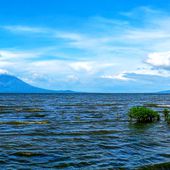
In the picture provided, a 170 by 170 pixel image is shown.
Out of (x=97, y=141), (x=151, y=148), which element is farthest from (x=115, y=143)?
(x=151, y=148)

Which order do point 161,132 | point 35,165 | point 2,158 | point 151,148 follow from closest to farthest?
point 35,165 → point 2,158 → point 151,148 → point 161,132

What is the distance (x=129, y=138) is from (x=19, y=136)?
10064 millimetres

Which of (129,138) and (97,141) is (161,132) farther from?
(97,141)

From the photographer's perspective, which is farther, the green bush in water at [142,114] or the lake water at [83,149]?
the green bush in water at [142,114]

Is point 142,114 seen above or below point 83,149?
above

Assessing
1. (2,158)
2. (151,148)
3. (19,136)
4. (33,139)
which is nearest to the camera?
(2,158)

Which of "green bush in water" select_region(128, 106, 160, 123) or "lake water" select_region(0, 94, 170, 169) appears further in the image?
"green bush in water" select_region(128, 106, 160, 123)

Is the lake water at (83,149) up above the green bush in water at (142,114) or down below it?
below

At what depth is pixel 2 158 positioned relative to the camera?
2172 cm

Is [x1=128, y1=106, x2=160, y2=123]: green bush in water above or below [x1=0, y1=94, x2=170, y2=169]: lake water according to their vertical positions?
above

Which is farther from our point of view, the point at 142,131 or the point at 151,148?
the point at 142,131

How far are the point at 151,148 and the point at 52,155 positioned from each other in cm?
761

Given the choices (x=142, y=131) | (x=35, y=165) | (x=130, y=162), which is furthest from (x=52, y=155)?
(x=142, y=131)

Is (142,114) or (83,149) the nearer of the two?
(83,149)
